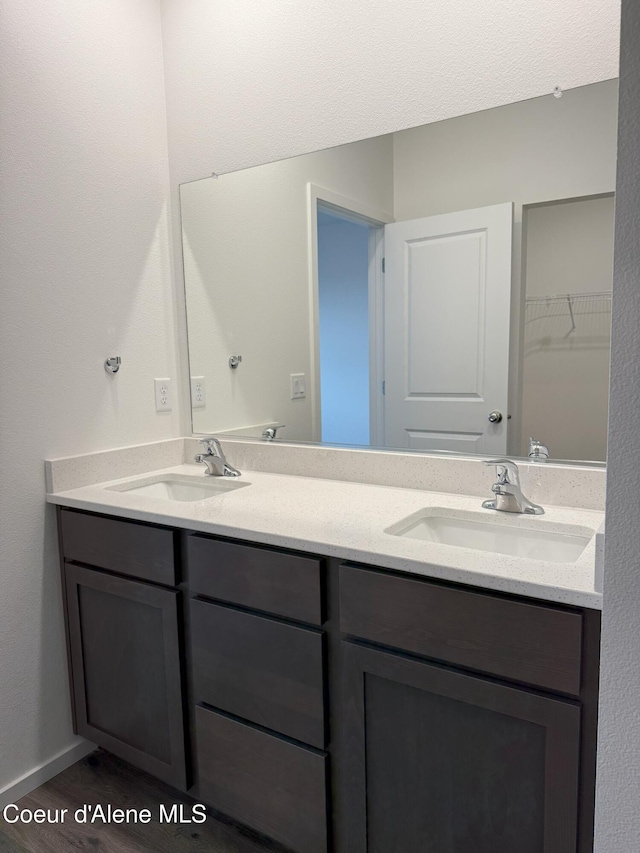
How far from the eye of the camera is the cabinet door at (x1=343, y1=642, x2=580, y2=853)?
103 cm

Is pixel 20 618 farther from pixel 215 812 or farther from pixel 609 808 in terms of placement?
pixel 609 808

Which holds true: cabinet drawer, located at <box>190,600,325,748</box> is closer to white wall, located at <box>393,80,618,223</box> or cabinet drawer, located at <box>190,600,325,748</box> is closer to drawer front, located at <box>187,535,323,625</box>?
drawer front, located at <box>187,535,323,625</box>

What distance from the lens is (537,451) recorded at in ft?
5.06

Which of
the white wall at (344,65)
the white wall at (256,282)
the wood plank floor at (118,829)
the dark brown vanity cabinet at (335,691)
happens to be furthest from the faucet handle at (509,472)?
the wood plank floor at (118,829)

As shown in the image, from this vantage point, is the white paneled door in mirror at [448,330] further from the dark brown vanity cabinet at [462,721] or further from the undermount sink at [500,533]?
the dark brown vanity cabinet at [462,721]

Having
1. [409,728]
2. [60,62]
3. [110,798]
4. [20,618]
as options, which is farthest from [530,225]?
[110,798]

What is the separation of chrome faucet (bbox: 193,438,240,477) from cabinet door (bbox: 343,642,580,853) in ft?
2.84

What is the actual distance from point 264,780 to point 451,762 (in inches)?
20.2

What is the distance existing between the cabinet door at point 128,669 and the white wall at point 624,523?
104 centimetres

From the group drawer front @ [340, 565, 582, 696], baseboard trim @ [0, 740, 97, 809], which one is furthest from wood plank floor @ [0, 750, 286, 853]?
drawer front @ [340, 565, 582, 696]

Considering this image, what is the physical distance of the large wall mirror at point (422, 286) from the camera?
1.44 meters

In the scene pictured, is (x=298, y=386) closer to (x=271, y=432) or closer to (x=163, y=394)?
(x=271, y=432)

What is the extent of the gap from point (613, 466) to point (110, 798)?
5.57 ft

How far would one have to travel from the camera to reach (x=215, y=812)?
169 cm
